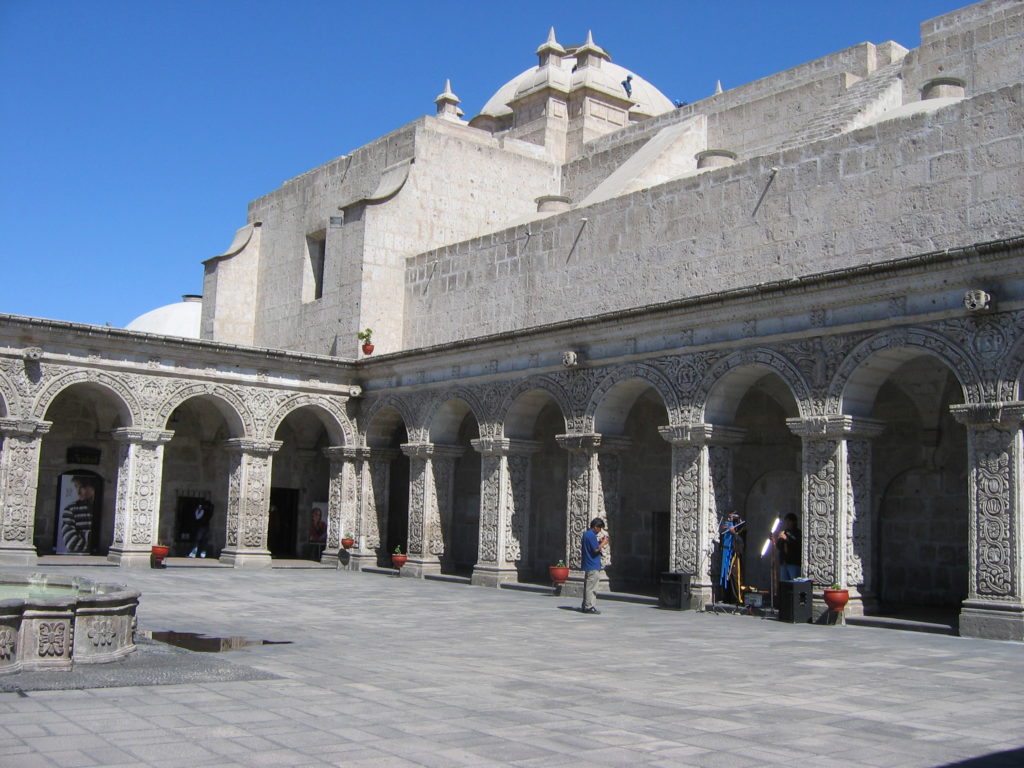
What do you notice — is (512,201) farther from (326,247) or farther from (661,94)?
(661,94)

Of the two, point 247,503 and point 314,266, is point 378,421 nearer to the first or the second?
point 247,503

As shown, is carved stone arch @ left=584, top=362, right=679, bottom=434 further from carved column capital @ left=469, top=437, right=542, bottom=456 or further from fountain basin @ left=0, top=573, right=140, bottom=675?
fountain basin @ left=0, top=573, right=140, bottom=675

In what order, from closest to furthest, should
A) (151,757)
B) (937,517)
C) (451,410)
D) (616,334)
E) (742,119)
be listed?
(151,757) < (937,517) < (616,334) < (451,410) < (742,119)

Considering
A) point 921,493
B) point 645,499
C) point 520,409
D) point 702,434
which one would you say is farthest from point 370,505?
point 921,493

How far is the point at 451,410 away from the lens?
69.7 feet

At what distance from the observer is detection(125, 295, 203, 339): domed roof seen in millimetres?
35531

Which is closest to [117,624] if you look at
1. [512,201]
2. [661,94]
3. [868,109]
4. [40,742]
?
[40,742]

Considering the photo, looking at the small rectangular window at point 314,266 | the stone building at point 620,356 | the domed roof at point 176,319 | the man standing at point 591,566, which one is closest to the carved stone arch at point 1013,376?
the stone building at point 620,356

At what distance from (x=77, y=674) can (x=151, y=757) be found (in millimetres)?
2641

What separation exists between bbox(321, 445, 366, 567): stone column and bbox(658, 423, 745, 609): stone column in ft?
29.9

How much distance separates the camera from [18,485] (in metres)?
19.3

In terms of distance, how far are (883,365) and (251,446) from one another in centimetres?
1296

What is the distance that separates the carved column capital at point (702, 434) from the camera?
15.7m

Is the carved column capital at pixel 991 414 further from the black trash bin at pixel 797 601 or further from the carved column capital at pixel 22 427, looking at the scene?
the carved column capital at pixel 22 427
